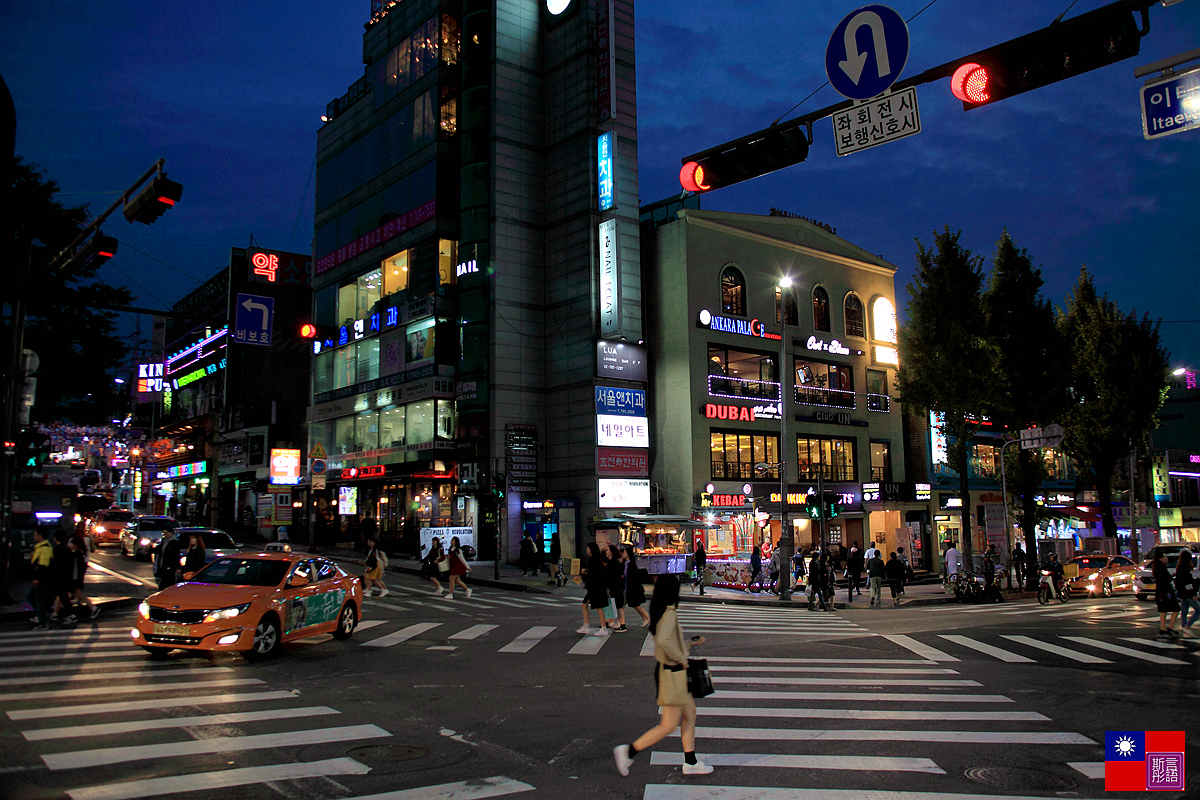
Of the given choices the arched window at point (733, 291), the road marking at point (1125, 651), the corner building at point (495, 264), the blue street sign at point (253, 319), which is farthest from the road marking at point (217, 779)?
the arched window at point (733, 291)

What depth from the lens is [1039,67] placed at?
7.96 m

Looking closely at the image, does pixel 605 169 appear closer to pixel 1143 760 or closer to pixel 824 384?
pixel 824 384

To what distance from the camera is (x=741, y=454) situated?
41438 mm

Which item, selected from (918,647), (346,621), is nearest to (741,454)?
(918,647)

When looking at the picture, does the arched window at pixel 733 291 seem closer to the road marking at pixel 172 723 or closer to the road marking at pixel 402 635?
the road marking at pixel 402 635

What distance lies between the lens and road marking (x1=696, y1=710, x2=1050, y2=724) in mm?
9250

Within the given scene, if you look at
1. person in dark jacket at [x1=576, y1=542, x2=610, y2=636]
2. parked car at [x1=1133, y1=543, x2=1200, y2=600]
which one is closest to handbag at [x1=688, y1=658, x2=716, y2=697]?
person in dark jacket at [x1=576, y1=542, x2=610, y2=636]

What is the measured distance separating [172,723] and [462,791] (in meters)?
3.88

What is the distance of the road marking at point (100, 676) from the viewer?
35.1ft

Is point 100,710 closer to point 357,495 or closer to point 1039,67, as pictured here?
point 1039,67

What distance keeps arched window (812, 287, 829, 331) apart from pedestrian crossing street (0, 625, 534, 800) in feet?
126

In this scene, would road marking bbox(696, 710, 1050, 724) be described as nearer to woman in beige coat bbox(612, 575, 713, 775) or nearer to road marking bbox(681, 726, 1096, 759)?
road marking bbox(681, 726, 1096, 759)

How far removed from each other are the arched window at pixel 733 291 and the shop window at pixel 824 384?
462 cm

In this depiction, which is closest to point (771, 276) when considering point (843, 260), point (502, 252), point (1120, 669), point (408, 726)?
point (843, 260)
